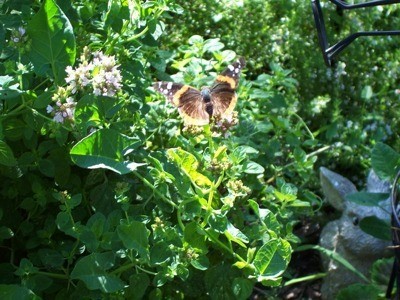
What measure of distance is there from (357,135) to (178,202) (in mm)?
1244

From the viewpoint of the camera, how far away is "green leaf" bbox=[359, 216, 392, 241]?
2.36m

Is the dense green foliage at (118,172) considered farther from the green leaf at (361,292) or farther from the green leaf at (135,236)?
the green leaf at (361,292)

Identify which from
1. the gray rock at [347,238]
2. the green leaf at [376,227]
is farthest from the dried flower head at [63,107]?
the gray rock at [347,238]

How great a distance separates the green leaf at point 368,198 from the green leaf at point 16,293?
43.0 inches

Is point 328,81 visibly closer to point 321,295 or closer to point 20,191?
point 321,295

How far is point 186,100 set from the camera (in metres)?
2.11

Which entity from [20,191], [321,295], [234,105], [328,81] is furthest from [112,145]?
[328,81]

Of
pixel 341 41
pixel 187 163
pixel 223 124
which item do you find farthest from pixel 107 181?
pixel 341 41

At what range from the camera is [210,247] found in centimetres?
191

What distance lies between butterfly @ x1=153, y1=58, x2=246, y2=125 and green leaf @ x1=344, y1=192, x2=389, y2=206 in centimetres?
49

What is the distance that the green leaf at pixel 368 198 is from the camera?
231 cm

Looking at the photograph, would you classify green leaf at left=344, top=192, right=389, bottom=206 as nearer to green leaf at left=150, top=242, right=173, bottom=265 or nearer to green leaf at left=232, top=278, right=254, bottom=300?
green leaf at left=232, top=278, right=254, bottom=300

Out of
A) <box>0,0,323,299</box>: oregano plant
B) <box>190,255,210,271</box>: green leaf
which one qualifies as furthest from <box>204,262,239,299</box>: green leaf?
<box>190,255,210,271</box>: green leaf

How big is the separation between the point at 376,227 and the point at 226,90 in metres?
0.65
